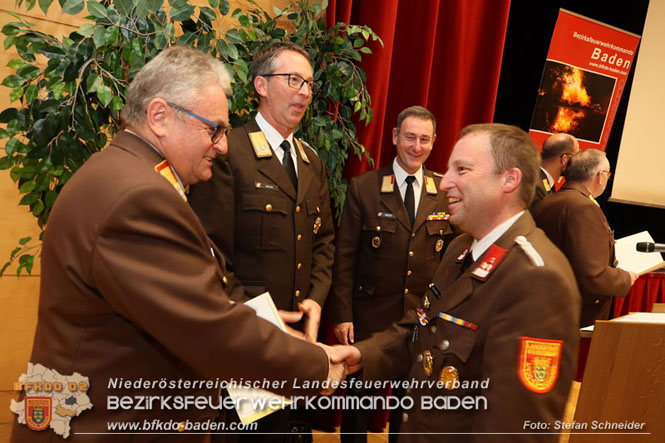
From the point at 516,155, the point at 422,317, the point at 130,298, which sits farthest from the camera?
the point at 422,317

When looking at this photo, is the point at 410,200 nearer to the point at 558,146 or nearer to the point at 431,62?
the point at 431,62

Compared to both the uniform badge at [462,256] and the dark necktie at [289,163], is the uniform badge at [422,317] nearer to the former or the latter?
the uniform badge at [462,256]

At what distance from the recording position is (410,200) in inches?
112

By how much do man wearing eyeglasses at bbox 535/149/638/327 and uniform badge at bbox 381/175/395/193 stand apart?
103 centimetres

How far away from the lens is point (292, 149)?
2414 millimetres

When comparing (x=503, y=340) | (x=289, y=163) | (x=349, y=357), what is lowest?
(x=349, y=357)

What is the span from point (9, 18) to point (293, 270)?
1.97 metres

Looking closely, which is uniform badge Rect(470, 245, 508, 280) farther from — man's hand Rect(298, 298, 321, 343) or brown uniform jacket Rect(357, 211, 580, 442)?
man's hand Rect(298, 298, 321, 343)

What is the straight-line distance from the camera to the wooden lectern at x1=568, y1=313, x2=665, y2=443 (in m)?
1.90

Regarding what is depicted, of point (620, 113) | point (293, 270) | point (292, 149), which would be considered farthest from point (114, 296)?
point (620, 113)

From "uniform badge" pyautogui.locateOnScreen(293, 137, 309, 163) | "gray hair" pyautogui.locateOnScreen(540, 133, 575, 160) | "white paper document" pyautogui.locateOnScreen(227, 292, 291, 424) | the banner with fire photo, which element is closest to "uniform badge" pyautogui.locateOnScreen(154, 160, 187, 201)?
"white paper document" pyautogui.locateOnScreen(227, 292, 291, 424)

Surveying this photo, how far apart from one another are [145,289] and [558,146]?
3427 mm

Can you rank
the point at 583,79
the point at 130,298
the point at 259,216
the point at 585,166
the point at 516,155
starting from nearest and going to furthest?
the point at 130,298
the point at 516,155
the point at 259,216
the point at 585,166
the point at 583,79

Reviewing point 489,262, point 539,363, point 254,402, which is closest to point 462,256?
point 489,262
